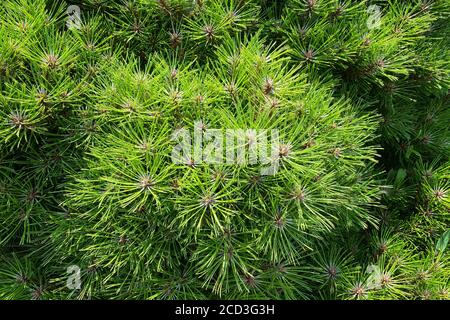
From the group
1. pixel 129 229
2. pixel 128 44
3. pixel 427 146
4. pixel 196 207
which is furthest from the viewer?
pixel 427 146

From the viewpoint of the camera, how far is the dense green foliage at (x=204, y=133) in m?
0.89

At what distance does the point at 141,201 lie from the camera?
2.82ft

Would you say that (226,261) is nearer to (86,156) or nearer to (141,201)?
(141,201)

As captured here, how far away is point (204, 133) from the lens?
89cm

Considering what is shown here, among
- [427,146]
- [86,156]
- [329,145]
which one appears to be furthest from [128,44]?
[427,146]

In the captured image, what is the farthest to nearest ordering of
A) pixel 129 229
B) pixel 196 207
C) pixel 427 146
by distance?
pixel 427 146 < pixel 129 229 < pixel 196 207

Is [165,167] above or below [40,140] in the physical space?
below

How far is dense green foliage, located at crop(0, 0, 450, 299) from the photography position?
894mm

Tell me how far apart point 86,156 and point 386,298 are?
75cm

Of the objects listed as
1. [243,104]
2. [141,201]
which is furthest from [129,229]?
[243,104]

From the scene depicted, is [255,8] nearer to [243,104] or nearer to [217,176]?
[243,104]

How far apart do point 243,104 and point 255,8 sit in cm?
24
